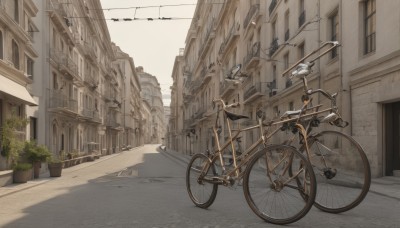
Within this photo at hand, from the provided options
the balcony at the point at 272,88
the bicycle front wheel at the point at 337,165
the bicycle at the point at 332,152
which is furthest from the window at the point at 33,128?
the bicycle front wheel at the point at 337,165

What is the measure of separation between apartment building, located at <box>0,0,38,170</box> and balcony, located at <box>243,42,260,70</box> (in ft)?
41.6

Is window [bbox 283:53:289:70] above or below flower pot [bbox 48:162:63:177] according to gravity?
above

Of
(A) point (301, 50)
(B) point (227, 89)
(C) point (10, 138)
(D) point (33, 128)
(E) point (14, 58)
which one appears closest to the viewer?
(C) point (10, 138)

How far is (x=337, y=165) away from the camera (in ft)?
16.7

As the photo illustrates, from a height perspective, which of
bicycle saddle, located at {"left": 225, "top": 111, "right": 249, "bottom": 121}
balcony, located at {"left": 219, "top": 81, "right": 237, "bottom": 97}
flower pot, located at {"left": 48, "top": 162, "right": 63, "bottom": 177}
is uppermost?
balcony, located at {"left": 219, "top": 81, "right": 237, "bottom": 97}

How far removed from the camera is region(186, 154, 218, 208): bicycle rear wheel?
21.6 feet

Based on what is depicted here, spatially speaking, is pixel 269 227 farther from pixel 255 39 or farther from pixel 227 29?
pixel 227 29

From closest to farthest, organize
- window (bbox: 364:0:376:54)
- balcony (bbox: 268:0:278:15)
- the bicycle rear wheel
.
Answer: the bicycle rear wheel, window (bbox: 364:0:376:54), balcony (bbox: 268:0:278:15)

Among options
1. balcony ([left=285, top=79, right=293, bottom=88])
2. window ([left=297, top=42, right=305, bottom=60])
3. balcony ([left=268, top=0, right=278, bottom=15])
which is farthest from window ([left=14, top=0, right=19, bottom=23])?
balcony ([left=268, top=0, right=278, bottom=15])

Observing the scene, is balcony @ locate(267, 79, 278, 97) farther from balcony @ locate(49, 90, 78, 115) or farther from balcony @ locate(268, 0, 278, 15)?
balcony @ locate(49, 90, 78, 115)

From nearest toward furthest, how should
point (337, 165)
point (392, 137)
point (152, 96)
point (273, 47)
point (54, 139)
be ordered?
point (337, 165)
point (392, 137)
point (273, 47)
point (54, 139)
point (152, 96)

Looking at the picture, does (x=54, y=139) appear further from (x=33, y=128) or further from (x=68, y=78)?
(x=68, y=78)

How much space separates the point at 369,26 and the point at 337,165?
10.6m

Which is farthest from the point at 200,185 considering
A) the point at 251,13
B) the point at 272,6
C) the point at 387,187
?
the point at 251,13
